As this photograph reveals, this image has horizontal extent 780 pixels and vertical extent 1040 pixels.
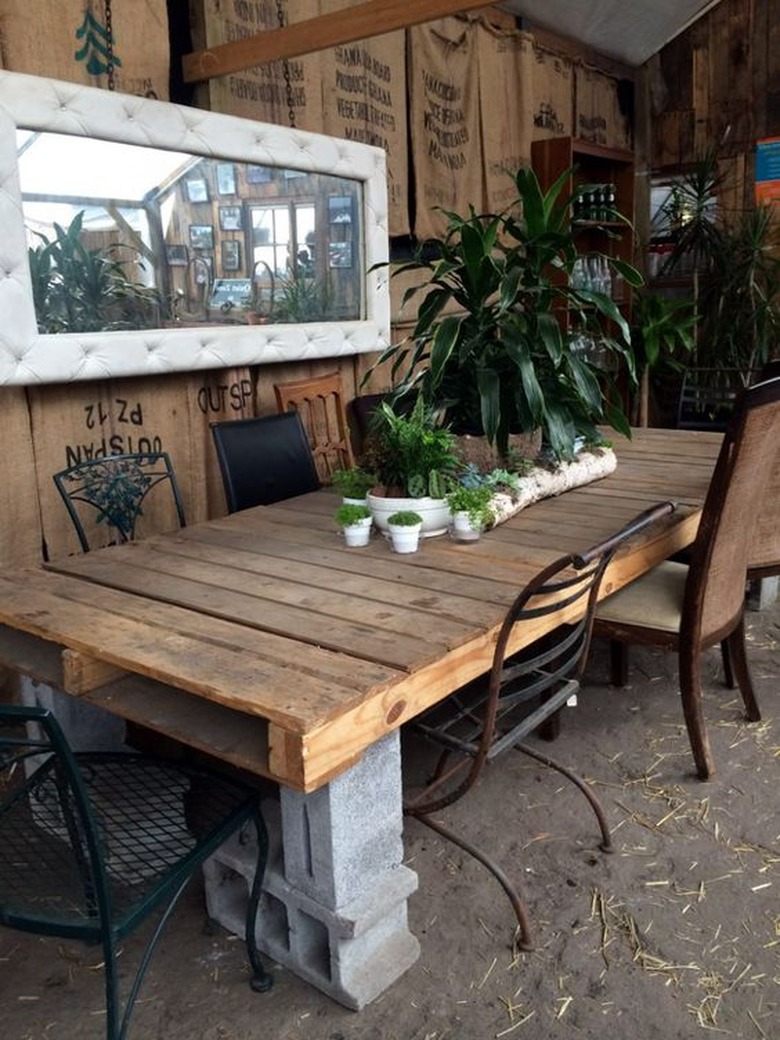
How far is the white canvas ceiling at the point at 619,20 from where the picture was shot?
4.81m

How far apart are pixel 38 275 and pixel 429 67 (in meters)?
2.44

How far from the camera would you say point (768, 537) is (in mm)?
2672

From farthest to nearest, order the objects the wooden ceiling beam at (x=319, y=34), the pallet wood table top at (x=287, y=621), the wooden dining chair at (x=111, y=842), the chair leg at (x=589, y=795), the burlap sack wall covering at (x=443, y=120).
Result: the burlap sack wall covering at (x=443, y=120), the wooden ceiling beam at (x=319, y=34), the chair leg at (x=589, y=795), the pallet wood table top at (x=287, y=621), the wooden dining chair at (x=111, y=842)

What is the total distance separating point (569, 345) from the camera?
8.10 feet

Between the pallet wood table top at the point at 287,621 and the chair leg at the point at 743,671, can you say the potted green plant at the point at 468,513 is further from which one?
the chair leg at the point at 743,671

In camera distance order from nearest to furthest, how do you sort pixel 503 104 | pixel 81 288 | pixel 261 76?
pixel 81 288 → pixel 261 76 → pixel 503 104

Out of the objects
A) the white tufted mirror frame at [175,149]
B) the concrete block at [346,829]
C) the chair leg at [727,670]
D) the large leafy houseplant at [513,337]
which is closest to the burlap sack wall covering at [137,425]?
the white tufted mirror frame at [175,149]

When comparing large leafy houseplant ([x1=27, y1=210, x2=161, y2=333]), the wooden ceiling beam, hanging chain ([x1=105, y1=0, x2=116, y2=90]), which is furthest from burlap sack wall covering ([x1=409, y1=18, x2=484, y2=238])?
large leafy houseplant ([x1=27, y1=210, x2=161, y2=333])

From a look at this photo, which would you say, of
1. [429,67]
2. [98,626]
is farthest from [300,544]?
[429,67]

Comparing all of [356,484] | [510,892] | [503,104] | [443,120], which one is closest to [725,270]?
[503,104]

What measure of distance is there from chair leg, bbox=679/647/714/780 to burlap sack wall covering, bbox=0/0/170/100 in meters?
2.48

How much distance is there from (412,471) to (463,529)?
0.19m

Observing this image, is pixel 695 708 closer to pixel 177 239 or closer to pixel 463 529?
pixel 463 529

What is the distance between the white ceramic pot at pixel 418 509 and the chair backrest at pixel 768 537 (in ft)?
3.35
